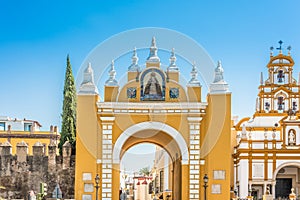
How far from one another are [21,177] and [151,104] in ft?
26.9

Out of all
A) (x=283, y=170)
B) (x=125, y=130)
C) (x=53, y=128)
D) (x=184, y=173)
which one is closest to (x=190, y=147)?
(x=184, y=173)

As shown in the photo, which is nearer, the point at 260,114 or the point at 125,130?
the point at 125,130

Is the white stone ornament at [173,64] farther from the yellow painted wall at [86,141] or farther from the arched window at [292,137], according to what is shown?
the arched window at [292,137]

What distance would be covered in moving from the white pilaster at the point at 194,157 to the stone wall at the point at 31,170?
6.62m

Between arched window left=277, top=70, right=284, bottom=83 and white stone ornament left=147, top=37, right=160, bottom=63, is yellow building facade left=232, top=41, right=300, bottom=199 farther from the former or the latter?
white stone ornament left=147, top=37, right=160, bottom=63

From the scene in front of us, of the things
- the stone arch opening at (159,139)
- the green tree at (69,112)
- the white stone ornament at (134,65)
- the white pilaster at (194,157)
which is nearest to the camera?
the white pilaster at (194,157)

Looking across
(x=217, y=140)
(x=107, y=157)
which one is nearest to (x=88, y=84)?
(x=107, y=157)

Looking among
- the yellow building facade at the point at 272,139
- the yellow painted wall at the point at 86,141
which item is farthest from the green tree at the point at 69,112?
the yellow building facade at the point at 272,139

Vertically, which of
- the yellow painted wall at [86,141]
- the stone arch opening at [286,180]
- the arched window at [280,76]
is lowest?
the stone arch opening at [286,180]

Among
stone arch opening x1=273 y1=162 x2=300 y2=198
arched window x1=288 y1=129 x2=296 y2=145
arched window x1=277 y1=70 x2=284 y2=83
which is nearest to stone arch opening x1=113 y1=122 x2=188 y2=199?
arched window x1=288 y1=129 x2=296 y2=145

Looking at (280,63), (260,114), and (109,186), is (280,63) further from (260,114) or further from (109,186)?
(109,186)

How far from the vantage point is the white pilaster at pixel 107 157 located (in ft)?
91.9

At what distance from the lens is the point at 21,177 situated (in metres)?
31.4

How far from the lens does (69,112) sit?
33.9 metres
